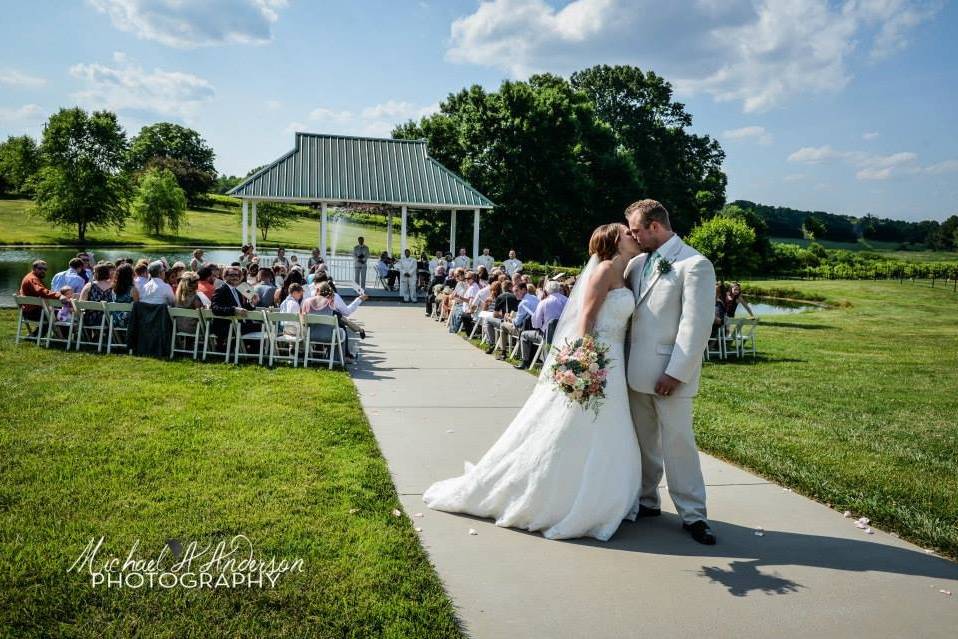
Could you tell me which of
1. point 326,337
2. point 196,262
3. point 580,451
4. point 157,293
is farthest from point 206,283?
point 580,451

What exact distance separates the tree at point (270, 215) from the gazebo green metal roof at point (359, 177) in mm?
33085

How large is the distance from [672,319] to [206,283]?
9.71 m

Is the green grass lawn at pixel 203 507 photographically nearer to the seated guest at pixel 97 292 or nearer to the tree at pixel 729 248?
the seated guest at pixel 97 292

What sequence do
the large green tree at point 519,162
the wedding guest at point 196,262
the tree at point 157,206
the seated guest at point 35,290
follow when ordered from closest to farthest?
the seated guest at point 35,290, the wedding guest at point 196,262, the large green tree at point 519,162, the tree at point 157,206

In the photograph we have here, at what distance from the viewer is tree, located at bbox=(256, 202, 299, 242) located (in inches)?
2415

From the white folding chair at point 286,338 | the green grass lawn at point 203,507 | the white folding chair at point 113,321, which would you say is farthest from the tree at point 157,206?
the green grass lawn at point 203,507

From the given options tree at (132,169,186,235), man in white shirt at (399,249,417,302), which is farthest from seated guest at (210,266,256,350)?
tree at (132,169,186,235)

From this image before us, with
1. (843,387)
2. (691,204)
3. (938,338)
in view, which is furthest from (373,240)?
(843,387)

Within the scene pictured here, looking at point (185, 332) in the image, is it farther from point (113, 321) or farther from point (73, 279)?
point (73, 279)

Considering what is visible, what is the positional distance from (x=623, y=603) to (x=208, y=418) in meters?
5.06

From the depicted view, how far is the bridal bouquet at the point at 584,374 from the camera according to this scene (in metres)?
4.80

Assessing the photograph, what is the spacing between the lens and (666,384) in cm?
478

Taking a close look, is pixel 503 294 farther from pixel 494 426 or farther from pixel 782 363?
pixel 494 426

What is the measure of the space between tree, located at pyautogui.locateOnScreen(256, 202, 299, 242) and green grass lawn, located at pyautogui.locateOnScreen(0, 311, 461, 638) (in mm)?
54709
